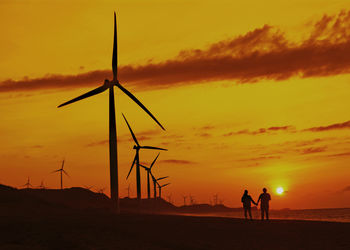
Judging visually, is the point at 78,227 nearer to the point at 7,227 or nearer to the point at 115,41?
the point at 7,227

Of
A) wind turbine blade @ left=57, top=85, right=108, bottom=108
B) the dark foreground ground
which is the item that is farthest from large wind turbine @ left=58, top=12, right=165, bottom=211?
the dark foreground ground

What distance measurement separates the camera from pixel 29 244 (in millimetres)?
27016

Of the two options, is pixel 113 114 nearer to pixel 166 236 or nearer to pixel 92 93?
pixel 92 93

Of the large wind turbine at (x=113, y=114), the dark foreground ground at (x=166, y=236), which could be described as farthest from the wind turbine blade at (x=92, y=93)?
the dark foreground ground at (x=166, y=236)

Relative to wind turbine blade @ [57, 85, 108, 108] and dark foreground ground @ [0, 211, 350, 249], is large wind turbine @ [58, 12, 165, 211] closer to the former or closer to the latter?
wind turbine blade @ [57, 85, 108, 108]

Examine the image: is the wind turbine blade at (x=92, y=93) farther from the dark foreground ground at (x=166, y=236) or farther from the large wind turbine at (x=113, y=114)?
the dark foreground ground at (x=166, y=236)

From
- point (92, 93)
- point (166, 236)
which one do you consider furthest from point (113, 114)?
point (166, 236)

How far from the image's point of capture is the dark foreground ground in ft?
91.2

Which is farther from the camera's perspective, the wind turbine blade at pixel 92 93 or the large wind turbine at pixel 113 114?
the wind turbine blade at pixel 92 93

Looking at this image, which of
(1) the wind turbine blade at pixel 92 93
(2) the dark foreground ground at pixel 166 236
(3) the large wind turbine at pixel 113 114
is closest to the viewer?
(2) the dark foreground ground at pixel 166 236

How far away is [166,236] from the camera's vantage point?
104 feet

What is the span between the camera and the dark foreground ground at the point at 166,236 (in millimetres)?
27812

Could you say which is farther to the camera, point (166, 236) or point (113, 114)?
point (113, 114)

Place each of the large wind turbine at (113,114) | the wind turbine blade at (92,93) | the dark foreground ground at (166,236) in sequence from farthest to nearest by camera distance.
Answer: the wind turbine blade at (92,93)
the large wind turbine at (113,114)
the dark foreground ground at (166,236)
